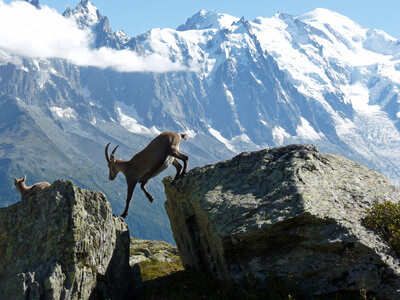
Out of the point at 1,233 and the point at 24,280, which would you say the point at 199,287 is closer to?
the point at 24,280

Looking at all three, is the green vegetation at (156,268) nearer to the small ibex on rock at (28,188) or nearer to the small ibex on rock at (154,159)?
Result: the small ibex on rock at (154,159)

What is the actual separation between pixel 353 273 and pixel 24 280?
8482 millimetres

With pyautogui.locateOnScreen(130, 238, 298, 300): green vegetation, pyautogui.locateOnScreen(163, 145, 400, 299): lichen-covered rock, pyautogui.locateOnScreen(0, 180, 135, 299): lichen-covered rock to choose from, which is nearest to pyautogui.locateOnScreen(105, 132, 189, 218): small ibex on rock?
pyautogui.locateOnScreen(163, 145, 400, 299): lichen-covered rock

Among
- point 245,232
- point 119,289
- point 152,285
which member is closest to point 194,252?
point 152,285

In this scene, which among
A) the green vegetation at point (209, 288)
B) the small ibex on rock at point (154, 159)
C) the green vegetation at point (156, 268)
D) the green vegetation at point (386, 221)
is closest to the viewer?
the green vegetation at point (209, 288)

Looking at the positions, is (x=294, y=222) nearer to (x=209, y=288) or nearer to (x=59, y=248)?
(x=209, y=288)

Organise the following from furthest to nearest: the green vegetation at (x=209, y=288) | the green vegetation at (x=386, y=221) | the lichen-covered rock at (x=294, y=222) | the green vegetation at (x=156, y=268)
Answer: the green vegetation at (x=156, y=268), the green vegetation at (x=386, y=221), the lichen-covered rock at (x=294, y=222), the green vegetation at (x=209, y=288)

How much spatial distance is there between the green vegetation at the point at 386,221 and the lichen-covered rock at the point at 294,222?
0.78ft

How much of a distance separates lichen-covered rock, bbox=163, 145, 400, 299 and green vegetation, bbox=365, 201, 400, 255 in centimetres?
24

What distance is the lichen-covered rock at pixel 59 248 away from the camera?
36.2ft

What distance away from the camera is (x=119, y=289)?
1338 cm

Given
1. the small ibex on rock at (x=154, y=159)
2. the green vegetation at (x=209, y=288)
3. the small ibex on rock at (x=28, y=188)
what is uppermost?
the small ibex on rock at (x=28, y=188)

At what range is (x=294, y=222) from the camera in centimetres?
1145

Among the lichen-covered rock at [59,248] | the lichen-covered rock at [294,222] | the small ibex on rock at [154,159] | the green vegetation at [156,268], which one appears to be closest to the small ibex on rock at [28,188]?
the small ibex on rock at [154,159]
